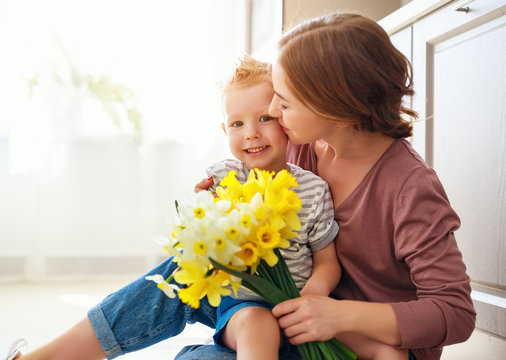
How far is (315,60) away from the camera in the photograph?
91cm

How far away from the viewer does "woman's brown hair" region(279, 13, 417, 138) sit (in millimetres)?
902

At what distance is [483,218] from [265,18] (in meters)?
1.74

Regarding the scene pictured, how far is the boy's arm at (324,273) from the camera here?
0.93 metres

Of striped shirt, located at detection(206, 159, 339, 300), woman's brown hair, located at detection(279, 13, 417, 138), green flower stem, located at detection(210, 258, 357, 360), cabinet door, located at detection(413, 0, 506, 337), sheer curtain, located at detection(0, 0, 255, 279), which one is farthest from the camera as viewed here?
sheer curtain, located at detection(0, 0, 255, 279)

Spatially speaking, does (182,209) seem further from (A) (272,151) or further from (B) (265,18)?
(B) (265,18)

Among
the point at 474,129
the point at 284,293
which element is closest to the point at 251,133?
the point at 284,293

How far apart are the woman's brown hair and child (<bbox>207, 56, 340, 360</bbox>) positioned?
0.16m

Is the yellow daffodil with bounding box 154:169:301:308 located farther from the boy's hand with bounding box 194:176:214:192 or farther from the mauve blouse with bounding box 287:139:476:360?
the boy's hand with bounding box 194:176:214:192

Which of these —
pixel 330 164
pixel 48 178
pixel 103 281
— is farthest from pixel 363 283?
pixel 48 178

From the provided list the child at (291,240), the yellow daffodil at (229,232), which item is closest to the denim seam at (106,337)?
the child at (291,240)

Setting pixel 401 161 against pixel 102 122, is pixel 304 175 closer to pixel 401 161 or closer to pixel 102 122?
pixel 401 161

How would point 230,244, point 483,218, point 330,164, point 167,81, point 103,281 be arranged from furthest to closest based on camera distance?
1. point 167,81
2. point 103,281
3. point 483,218
4. point 330,164
5. point 230,244

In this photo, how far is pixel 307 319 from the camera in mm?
782

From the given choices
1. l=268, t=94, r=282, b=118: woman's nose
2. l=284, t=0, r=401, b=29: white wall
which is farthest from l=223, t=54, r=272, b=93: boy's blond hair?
l=284, t=0, r=401, b=29: white wall
